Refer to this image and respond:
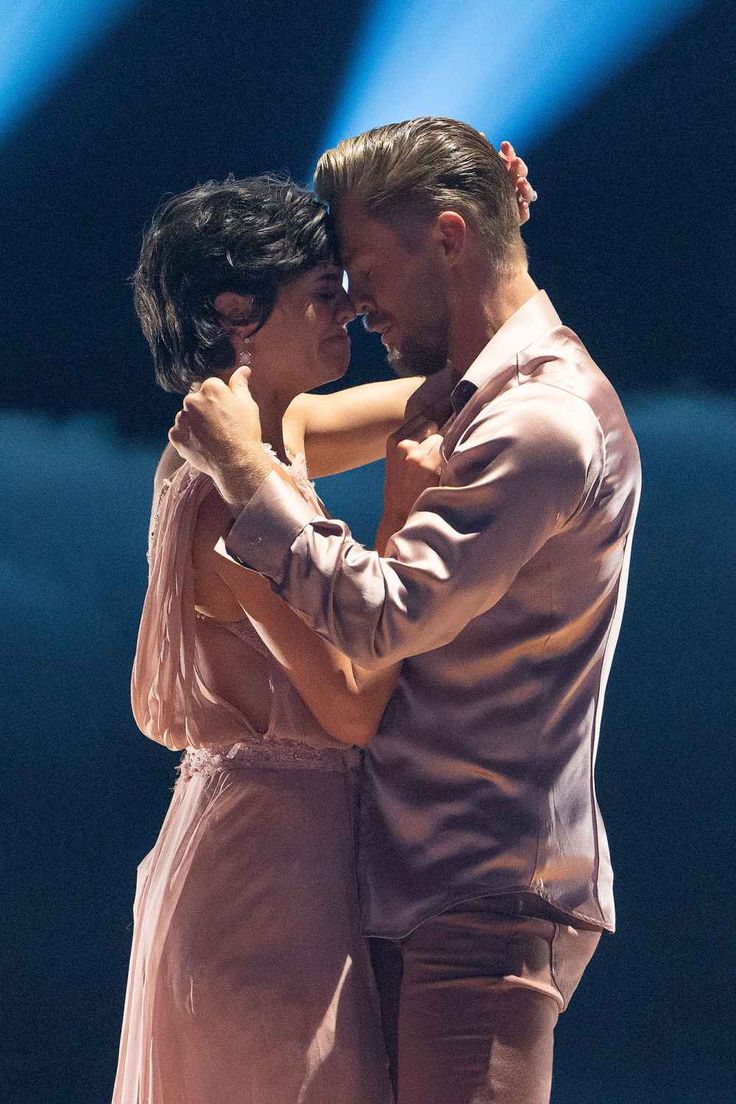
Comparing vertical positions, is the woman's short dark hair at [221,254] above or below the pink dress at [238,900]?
above

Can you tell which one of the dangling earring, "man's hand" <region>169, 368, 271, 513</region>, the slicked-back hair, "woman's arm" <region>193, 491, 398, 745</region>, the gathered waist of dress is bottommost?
→ the gathered waist of dress

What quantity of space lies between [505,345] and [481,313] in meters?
0.11

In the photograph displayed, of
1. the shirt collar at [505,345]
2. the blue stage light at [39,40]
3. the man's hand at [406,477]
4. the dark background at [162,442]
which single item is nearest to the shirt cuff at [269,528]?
the man's hand at [406,477]

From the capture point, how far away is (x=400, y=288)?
1.73 metres

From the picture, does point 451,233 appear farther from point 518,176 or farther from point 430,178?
point 518,176

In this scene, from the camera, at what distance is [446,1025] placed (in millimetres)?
1506

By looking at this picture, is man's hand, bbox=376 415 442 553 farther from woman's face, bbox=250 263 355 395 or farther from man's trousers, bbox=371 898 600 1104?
man's trousers, bbox=371 898 600 1104

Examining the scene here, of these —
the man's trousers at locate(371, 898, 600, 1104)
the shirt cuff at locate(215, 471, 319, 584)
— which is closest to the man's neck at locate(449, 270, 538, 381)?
the shirt cuff at locate(215, 471, 319, 584)

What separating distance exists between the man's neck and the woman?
107 millimetres

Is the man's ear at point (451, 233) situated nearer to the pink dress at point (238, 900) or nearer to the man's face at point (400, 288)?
the man's face at point (400, 288)

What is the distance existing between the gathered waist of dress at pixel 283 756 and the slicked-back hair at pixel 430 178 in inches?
25.1

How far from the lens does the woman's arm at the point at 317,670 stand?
→ 158 cm

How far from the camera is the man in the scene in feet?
4.69

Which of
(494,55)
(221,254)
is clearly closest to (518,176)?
(221,254)
